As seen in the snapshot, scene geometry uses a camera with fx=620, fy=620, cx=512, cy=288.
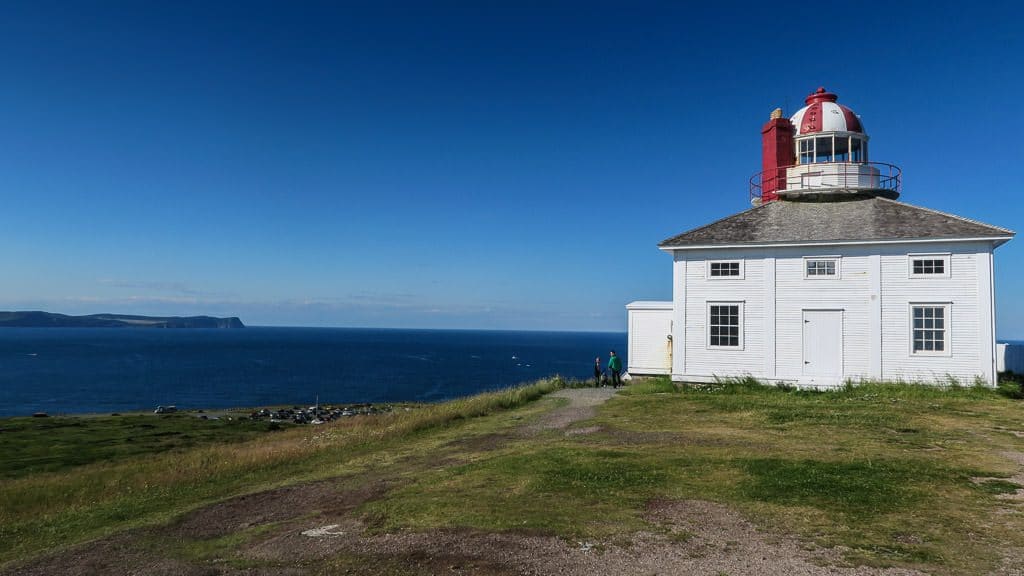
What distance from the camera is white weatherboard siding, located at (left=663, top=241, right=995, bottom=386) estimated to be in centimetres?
2016

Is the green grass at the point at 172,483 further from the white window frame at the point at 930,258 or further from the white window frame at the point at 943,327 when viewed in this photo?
the white window frame at the point at 930,258

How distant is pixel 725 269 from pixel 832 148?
7.67m

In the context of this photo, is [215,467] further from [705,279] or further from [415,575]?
[705,279]

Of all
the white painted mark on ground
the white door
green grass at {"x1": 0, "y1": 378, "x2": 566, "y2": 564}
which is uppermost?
the white door

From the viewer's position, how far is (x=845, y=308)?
21641 millimetres

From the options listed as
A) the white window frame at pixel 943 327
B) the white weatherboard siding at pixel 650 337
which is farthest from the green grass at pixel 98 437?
the white window frame at pixel 943 327

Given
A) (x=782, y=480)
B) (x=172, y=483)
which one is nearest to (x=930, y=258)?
(x=782, y=480)

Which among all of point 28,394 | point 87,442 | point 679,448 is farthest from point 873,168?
point 28,394

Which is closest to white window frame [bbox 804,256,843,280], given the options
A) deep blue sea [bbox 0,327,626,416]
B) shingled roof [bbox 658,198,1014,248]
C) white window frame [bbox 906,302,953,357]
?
shingled roof [bbox 658,198,1014,248]

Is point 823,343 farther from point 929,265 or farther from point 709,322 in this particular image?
point 929,265

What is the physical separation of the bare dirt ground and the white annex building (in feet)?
51.0

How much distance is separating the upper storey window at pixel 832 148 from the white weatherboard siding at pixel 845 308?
237 inches

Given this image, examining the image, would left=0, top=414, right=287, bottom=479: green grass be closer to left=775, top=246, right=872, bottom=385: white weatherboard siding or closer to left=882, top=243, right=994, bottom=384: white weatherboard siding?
left=775, top=246, right=872, bottom=385: white weatherboard siding

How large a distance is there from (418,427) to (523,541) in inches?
448
